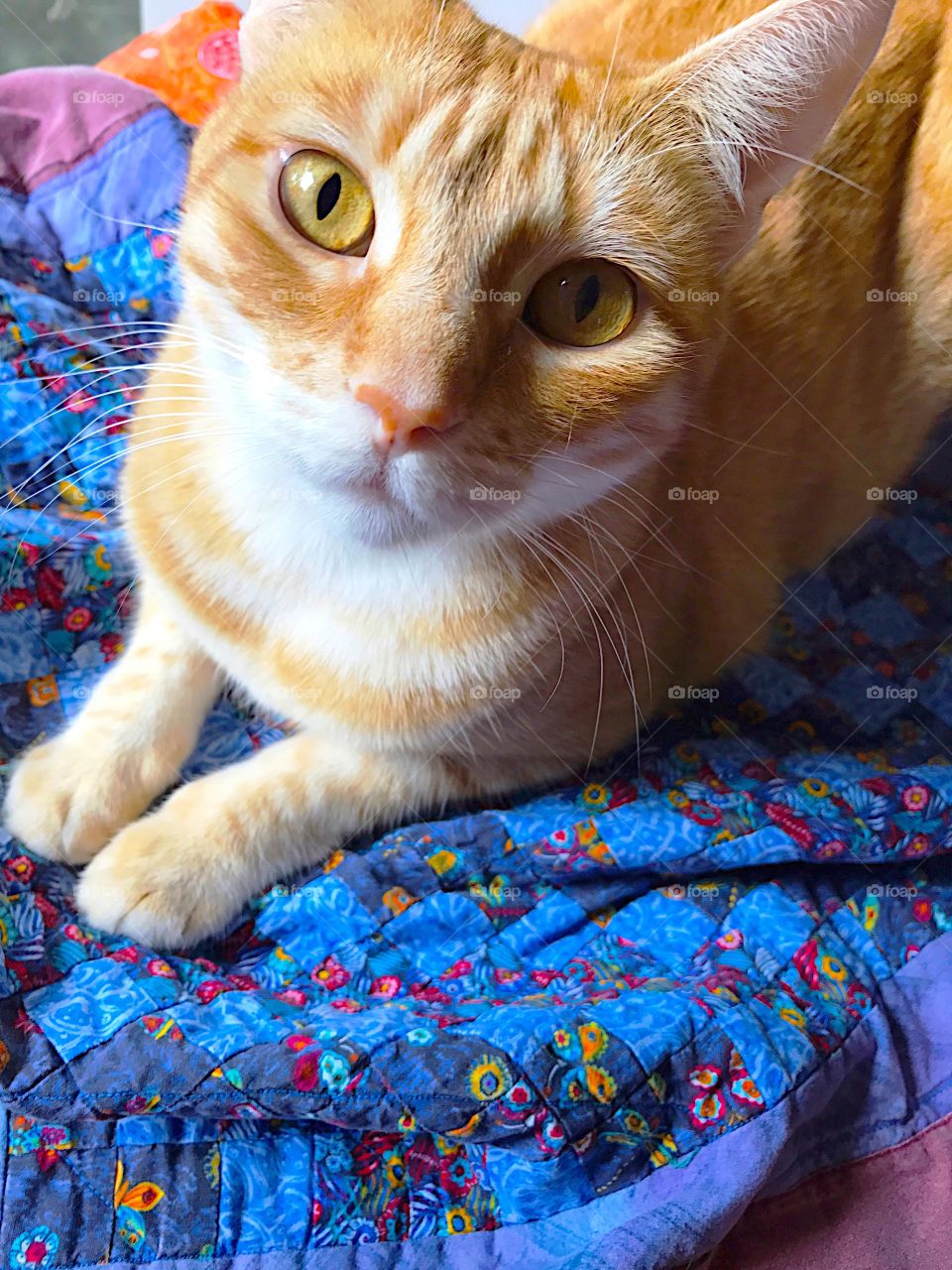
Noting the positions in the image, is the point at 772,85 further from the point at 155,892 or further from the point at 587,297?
the point at 155,892

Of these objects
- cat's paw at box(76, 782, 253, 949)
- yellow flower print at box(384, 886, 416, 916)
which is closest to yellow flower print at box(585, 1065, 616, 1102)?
yellow flower print at box(384, 886, 416, 916)

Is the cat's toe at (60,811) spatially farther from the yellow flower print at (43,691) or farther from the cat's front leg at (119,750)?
the yellow flower print at (43,691)

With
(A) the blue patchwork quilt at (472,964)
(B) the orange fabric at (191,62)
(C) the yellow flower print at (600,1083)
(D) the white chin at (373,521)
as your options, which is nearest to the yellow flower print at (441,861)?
(A) the blue patchwork quilt at (472,964)

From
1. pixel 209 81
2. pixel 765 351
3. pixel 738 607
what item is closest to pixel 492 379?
pixel 765 351

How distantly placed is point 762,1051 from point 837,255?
1.05 metres

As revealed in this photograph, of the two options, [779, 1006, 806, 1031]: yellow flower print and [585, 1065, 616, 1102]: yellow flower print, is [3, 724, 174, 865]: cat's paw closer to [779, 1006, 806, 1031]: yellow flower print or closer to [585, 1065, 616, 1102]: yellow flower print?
[585, 1065, 616, 1102]: yellow flower print

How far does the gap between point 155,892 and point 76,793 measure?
0.57 ft

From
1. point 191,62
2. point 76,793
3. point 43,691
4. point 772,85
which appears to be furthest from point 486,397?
point 191,62

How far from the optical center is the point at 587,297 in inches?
34.2

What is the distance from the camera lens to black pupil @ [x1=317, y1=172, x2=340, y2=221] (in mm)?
831

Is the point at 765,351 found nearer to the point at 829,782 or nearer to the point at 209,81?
the point at 829,782

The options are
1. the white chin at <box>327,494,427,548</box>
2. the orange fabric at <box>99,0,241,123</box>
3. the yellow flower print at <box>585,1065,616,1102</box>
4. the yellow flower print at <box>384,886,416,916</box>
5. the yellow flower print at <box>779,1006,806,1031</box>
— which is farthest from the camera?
the orange fabric at <box>99,0,241,123</box>

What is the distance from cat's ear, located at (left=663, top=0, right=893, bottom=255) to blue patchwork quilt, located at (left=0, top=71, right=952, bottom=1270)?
62cm

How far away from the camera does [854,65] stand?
0.85 meters
